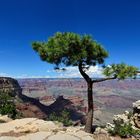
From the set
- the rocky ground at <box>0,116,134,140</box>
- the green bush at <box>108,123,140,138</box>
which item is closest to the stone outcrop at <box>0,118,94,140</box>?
the rocky ground at <box>0,116,134,140</box>

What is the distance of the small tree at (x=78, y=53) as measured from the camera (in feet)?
80.6

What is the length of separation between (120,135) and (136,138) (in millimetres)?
1265

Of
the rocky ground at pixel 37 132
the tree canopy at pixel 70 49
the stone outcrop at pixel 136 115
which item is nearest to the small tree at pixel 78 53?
the tree canopy at pixel 70 49

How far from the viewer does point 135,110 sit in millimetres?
37781

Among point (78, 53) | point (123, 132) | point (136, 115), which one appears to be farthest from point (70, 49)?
point (136, 115)

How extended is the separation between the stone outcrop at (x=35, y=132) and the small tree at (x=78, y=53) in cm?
586

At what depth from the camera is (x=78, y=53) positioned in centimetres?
2494

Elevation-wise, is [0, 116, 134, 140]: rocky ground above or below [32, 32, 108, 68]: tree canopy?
below

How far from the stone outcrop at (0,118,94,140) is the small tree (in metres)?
5.86

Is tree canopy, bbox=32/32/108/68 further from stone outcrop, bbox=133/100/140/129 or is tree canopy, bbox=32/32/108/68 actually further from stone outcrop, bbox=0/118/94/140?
stone outcrop, bbox=133/100/140/129

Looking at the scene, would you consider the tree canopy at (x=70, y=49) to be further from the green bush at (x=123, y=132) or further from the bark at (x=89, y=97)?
the green bush at (x=123, y=132)

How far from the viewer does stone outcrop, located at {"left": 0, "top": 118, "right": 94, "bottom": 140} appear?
59.1 feet

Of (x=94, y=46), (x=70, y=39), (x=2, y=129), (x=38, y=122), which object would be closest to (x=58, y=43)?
(x=70, y=39)

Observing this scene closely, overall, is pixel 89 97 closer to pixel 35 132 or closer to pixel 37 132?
pixel 35 132
